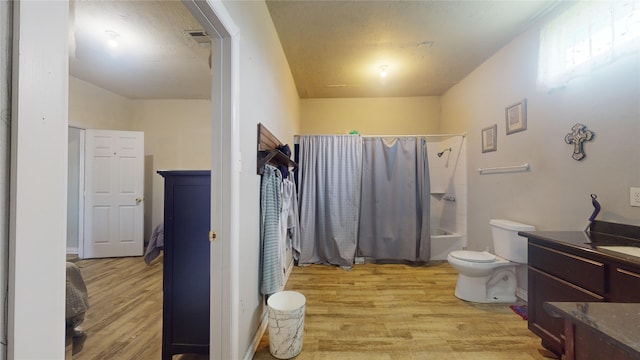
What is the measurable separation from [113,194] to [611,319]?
471cm

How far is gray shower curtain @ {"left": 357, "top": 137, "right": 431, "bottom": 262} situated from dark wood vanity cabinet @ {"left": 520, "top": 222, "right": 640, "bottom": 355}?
1623 mm

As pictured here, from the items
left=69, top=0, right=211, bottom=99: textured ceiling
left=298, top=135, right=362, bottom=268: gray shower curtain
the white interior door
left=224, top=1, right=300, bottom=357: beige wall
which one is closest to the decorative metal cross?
left=298, top=135, right=362, bottom=268: gray shower curtain

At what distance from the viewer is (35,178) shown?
417 mm

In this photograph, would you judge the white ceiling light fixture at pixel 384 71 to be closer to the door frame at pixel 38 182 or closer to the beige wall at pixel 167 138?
the beige wall at pixel 167 138

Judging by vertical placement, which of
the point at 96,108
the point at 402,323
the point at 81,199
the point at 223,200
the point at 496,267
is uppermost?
the point at 96,108

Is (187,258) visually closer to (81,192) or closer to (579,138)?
(579,138)

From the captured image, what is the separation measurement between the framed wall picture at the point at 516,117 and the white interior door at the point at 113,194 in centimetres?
471

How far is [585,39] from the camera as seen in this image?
5.71 feet

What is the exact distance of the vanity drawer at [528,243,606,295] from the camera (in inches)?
50.3

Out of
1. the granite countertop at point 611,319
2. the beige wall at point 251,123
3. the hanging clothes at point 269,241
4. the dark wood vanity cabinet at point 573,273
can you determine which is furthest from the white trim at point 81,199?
the dark wood vanity cabinet at point 573,273

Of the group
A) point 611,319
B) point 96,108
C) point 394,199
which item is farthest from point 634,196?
point 96,108

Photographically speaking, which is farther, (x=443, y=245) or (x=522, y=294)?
(x=443, y=245)

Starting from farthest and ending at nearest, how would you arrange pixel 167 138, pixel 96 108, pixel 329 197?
pixel 167 138, pixel 96 108, pixel 329 197

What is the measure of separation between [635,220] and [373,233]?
2280 millimetres
